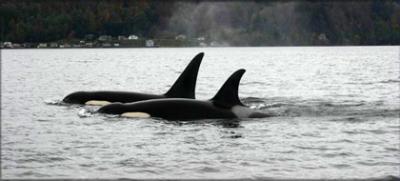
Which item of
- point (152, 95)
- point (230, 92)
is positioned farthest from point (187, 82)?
point (230, 92)

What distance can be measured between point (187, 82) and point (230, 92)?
3327 millimetres

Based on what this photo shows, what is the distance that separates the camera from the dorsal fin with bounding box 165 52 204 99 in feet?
79.7

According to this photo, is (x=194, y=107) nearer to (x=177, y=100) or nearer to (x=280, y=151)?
(x=177, y=100)

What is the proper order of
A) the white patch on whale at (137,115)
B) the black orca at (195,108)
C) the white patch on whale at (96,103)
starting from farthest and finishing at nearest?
the white patch on whale at (96,103) → the white patch on whale at (137,115) → the black orca at (195,108)

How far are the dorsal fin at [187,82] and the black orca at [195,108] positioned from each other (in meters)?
2.31

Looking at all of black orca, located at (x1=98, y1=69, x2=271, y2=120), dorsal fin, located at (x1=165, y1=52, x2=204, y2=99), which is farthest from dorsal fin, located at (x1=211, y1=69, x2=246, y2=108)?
dorsal fin, located at (x1=165, y1=52, x2=204, y2=99)

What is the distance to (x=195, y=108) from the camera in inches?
858

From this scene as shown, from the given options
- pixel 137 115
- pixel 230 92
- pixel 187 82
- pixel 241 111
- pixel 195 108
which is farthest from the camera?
pixel 187 82

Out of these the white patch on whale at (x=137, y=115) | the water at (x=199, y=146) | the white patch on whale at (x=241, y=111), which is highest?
the white patch on whale at (x=241, y=111)

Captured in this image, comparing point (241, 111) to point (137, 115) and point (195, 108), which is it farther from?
point (137, 115)

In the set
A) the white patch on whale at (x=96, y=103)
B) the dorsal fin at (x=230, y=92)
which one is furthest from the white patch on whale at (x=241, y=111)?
the white patch on whale at (x=96, y=103)

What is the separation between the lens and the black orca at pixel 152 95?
79.9 feet

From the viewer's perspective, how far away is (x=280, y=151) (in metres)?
17.4

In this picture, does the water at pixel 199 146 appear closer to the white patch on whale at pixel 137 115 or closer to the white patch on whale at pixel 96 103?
the white patch on whale at pixel 137 115
